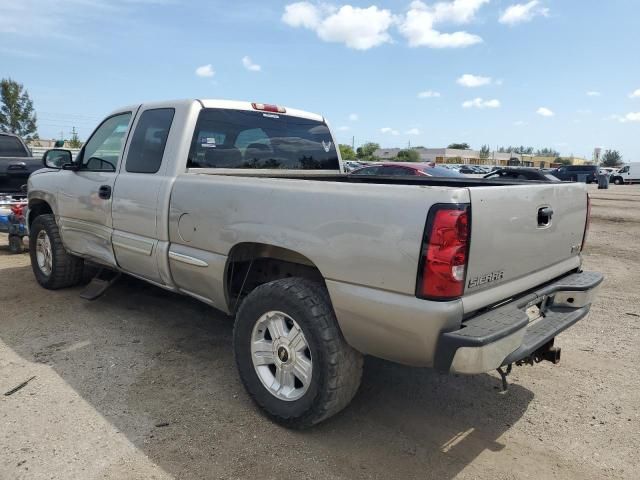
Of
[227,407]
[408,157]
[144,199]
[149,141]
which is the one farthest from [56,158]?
[408,157]

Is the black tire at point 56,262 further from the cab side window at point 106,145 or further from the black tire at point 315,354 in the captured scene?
the black tire at point 315,354

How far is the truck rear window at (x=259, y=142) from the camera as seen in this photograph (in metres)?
3.85

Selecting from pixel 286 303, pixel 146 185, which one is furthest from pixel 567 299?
pixel 146 185

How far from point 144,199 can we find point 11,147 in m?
7.82

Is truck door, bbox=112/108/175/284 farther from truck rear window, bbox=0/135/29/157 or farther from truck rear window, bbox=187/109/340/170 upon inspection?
truck rear window, bbox=0/135/29/157

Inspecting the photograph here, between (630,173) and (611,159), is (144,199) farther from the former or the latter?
(611,159)

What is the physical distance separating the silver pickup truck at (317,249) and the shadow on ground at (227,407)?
251 mm

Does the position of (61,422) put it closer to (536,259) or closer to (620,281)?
(536,259)

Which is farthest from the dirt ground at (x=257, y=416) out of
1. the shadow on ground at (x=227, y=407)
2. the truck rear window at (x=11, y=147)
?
the truck rear window at (x=11, y=147)

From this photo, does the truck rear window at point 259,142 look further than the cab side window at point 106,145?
No

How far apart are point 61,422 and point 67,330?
5.31 ft

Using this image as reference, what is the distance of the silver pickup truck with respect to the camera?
230 centimetres

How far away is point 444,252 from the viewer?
225cm

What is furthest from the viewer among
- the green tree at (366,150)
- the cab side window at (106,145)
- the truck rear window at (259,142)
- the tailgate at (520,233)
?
the green tree at (366,150)
